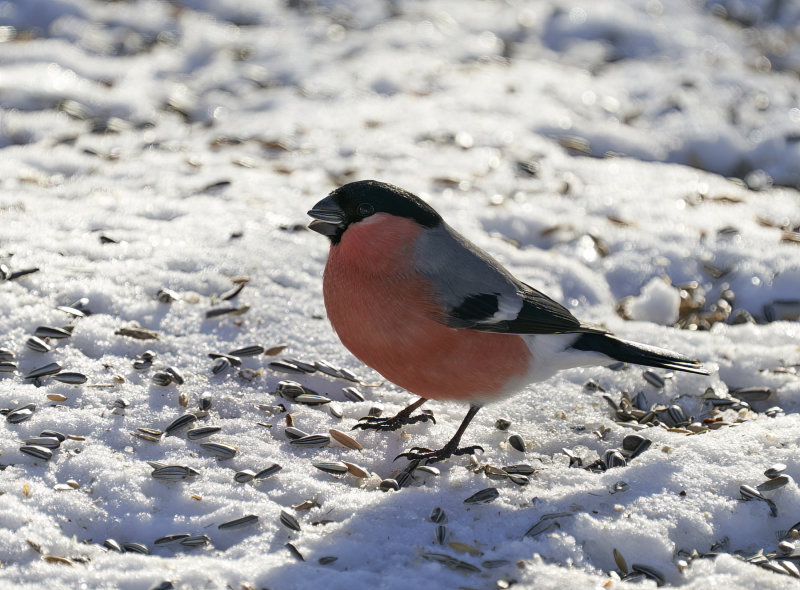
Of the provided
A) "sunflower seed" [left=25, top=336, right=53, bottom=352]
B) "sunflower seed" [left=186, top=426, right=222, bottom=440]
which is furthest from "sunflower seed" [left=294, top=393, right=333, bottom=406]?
"sunflower seed" [left=25, top=336, right=53, bottom=352]

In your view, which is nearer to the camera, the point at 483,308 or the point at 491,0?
the point at 483,308

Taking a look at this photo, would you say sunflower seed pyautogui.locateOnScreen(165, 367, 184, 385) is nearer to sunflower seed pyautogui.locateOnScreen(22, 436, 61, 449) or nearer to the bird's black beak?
sunflower seed pyautogui.locateOnScreen(22, 436, 61, 449)

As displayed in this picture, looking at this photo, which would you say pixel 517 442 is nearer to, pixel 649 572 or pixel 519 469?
pixel 519 469

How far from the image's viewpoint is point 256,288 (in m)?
4.83

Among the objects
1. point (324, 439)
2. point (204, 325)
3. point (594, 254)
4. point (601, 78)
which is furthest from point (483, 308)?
point (601, 78)

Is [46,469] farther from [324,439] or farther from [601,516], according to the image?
[601,516]

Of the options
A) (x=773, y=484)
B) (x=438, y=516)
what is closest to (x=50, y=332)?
(x=438, y=516)

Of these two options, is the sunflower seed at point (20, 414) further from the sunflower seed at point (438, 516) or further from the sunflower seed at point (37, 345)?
the sunflower seed at point (438, 516)

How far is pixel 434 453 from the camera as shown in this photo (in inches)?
147

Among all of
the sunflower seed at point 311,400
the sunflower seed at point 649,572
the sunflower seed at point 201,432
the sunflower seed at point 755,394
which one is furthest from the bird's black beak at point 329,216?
the sunflower seed at point 755,394

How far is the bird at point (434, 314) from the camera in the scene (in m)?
3.57

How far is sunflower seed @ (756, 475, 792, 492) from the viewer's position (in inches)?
136

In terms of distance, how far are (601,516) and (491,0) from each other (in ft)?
24.5

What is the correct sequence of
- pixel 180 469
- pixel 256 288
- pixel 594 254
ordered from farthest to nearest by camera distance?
pixel 594 254 < pixel 256 288 < pixel 180 469
